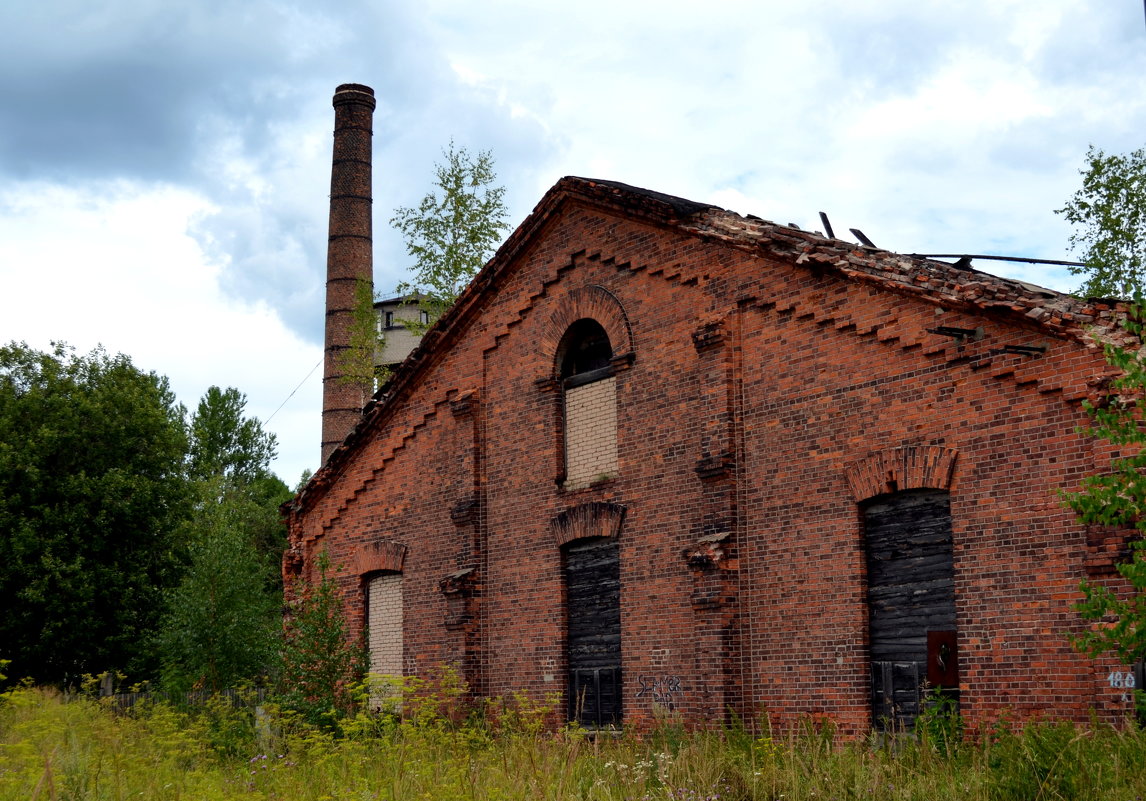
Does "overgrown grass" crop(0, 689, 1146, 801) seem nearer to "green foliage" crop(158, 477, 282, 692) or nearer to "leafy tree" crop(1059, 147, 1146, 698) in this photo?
"leafy tree" crop(1059, 147, 1146, 698)

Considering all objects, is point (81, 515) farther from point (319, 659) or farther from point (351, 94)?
point (351, 94)

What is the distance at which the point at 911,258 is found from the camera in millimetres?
11898

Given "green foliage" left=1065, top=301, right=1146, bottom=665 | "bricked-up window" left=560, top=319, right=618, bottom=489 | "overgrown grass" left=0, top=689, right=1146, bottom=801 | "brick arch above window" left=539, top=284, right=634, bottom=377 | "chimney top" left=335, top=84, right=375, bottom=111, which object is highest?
"chimney top" left=335, top=84, right=375, bottom=111

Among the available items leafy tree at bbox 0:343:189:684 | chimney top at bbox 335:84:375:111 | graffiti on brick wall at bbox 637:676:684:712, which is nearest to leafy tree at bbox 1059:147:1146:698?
graffiti on brick wall at bbox 637:676:684:712

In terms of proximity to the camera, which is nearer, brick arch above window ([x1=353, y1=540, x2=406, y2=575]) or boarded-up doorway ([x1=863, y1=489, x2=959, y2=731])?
boarded-up doorway ([x1=863, y1=489, x2=959, y2=731])

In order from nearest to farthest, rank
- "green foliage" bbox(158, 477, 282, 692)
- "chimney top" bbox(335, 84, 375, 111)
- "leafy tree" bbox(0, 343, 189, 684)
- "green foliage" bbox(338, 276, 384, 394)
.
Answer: "green foliage" bbox(158, 477, 282, 692) → "leafy tree" bbox(0, 343, 189, 684) → "green foliage" bbox(338, 276, 384, 394) → "chimney top" bbox(335, 84, 375, 111)

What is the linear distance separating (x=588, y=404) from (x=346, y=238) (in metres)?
24.5

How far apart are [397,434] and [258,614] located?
8.00 metres

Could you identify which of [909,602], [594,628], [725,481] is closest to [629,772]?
[909,602]

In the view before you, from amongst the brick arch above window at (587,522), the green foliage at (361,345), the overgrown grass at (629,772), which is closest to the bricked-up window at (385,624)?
the brick arch above window at (587,522)

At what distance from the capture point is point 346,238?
125 ft

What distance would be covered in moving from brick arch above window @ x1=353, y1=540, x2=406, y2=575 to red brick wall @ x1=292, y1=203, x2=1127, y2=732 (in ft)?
0.59

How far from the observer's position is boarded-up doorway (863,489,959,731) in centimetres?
1104

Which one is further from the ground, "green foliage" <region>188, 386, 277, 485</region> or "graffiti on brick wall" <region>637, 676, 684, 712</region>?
"green foliage" <region>188, 386, 277, 485</region>
